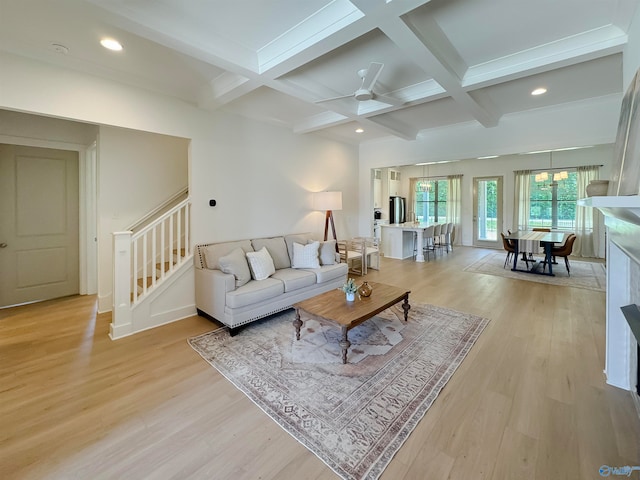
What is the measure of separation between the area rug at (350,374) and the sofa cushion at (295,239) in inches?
48.4

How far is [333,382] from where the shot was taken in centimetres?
233

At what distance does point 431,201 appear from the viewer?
408 inches

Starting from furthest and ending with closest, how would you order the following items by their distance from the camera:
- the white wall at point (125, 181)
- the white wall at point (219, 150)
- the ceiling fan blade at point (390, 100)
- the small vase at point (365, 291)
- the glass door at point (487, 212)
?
1. the glass door at point (487, 212)
2. the white wall at point (125, 181)
3. the ceiling fan blade at point (390, 100)
4. the small vase at point (365, 291)
5. the white wall at point (219, 150)

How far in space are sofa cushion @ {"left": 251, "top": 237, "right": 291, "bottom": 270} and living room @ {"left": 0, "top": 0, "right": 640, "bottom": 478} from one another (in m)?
0.37

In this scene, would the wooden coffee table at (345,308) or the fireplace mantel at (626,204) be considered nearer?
the fireplace mantel at (626,204)

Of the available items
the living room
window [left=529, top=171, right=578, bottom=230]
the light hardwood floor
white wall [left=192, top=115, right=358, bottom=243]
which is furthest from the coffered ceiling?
window [left=529, top=171, right=578, bottom=230]

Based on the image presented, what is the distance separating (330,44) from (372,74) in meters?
0.59

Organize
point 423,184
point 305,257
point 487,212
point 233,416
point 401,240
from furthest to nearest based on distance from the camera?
point 423,184, point 487,212, point 401,240, point 305,257, point 233,416

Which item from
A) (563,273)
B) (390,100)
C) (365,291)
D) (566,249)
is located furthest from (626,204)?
(563,273)

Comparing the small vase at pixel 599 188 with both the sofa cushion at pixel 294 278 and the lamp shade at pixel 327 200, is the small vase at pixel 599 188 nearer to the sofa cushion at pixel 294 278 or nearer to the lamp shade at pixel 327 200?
the sofa cushion at pixel 294 278

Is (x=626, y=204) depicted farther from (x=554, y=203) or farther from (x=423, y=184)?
(x=423, y=184)

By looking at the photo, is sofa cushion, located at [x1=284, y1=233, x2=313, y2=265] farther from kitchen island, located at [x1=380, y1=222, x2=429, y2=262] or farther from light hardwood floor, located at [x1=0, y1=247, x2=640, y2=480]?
kitchen island, located at [x1=380, y1=222, x2=429, y2=262]

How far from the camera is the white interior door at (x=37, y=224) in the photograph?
13.0 ft

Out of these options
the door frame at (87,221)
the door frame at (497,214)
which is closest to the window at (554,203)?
the door frame at (497,214)
